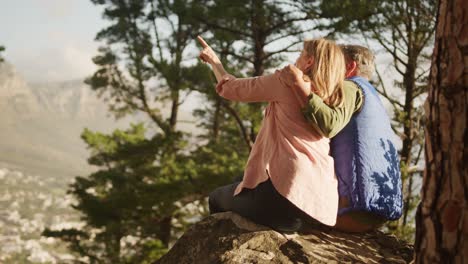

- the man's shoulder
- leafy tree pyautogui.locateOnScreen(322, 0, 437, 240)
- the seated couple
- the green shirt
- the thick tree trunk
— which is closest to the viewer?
the thick tree trunk

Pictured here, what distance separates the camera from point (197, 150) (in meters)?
15.9

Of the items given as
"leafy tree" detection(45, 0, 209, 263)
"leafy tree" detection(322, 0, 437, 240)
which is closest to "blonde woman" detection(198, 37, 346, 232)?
"leafy tree" detection(322, 0, 437, 240)

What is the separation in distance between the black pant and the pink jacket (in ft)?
0.21

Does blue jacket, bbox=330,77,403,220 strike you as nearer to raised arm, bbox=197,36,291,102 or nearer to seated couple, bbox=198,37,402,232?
seated couple, bbox=198,37,402,232

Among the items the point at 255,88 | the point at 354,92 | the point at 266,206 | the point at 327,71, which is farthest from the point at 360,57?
the point at 266,206

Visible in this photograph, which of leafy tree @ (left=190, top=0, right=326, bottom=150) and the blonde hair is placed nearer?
the blonde hair

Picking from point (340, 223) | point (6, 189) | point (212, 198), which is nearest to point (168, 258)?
point (212, 198)

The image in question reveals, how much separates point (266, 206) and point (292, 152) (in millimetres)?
369

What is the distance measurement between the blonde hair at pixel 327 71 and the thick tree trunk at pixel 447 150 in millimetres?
923

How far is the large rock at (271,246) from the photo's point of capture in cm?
290

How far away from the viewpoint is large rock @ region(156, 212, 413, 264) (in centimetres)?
290

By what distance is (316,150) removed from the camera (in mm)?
2932

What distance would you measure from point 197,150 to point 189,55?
312 cm

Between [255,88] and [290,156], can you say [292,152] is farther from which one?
[255,88]
